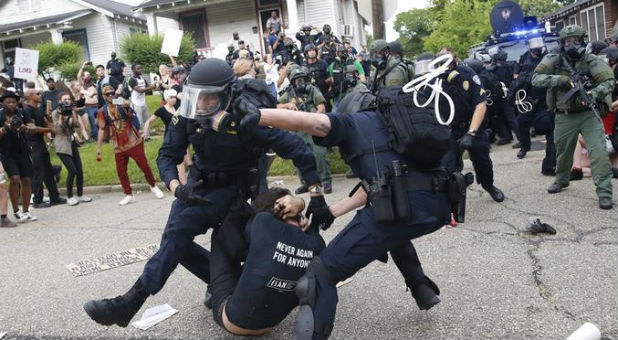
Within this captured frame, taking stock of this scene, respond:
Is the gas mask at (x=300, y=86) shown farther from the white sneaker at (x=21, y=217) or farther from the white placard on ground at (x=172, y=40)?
the white placard on ground at (x=172, y=40)

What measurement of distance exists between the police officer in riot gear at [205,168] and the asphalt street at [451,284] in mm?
415

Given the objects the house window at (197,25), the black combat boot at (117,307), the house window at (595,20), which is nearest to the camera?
the black combat boot at (117,307)

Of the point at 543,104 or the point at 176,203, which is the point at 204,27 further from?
the point at 176,203

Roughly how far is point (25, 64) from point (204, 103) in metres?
10.5

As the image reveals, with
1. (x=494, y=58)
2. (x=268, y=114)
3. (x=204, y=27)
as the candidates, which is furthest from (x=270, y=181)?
(x=204, y=27)

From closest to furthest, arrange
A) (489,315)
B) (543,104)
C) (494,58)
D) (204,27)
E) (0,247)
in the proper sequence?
(489,315), (0,247), (543,104), (494,58), (204,27)

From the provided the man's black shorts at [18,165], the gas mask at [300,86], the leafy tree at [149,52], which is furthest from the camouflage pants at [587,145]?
the leafy tree at [149,52]

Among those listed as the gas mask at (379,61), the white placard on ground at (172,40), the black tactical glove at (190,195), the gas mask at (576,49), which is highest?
the white placard on ground at (172,40)

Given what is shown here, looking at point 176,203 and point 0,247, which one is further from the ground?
point 176,203

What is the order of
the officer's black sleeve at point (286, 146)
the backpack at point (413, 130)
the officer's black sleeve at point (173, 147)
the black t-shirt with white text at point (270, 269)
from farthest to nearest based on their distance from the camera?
the officer's black sleeve at point (173, 147) < the officer's black sleeve at point (286, 146) < the black t-shirt with white text at point (270, 269) < the backpack at point (413, 130)

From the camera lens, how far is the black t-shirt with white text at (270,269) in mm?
3307

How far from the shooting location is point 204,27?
25516mm

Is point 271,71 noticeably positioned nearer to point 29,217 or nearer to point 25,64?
point 25,64

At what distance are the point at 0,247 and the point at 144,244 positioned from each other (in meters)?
1.96
